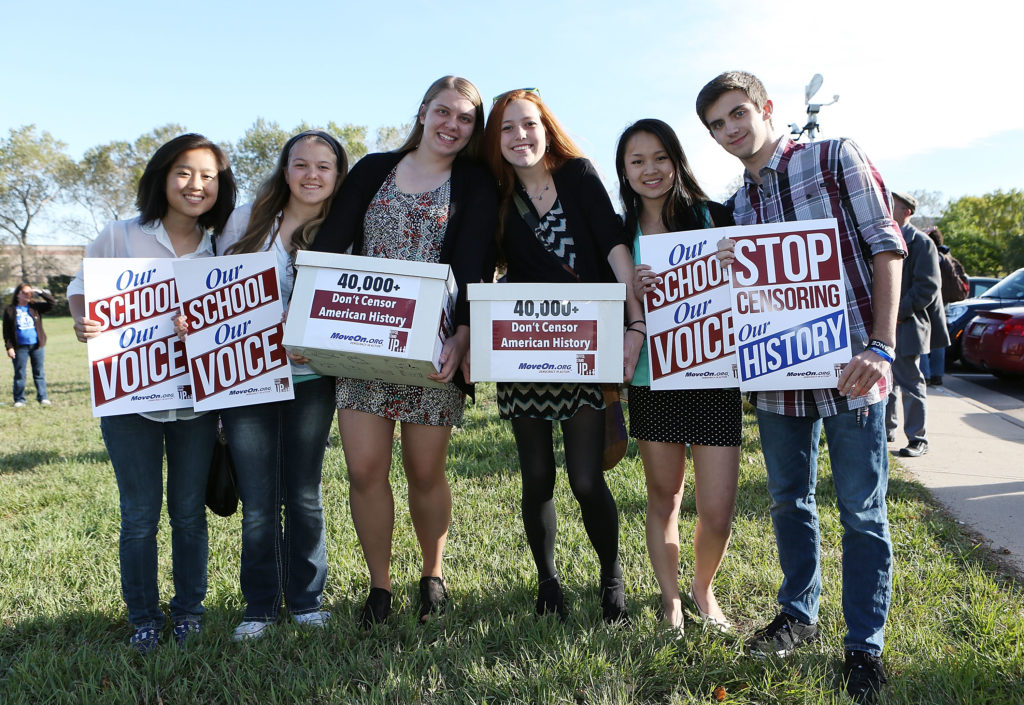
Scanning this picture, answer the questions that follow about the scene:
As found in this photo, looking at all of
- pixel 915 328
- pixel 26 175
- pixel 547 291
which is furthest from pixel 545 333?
pixel 26 175

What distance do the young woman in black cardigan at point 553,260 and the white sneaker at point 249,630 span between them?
119 centimetres

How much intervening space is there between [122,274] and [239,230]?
0.50 meters

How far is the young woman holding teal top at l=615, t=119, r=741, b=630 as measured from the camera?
2795 mm

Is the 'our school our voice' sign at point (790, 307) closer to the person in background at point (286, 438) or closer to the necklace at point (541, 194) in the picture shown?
the necklace at point (541, 194)

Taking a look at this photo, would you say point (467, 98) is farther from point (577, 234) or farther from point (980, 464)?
point (980, 464)

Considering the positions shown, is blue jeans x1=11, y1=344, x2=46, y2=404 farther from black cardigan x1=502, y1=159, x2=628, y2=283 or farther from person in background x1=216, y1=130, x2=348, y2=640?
black cardigan x1=502, y1=159, x2=628, y2=283

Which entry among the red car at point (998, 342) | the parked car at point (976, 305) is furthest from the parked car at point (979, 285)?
the red car at point (998, 342)

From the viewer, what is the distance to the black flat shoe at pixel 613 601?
2.92m

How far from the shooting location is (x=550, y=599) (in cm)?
300

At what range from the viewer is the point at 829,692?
231 cm

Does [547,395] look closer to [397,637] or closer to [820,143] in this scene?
[397,637]

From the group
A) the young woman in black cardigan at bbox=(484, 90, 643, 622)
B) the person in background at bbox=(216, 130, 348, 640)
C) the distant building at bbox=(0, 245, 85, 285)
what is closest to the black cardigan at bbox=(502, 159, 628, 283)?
the young woman in black cardigan at bbox=(484, 90, 643, 622)

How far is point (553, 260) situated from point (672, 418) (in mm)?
816

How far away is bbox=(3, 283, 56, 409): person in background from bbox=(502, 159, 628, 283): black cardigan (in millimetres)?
11159
